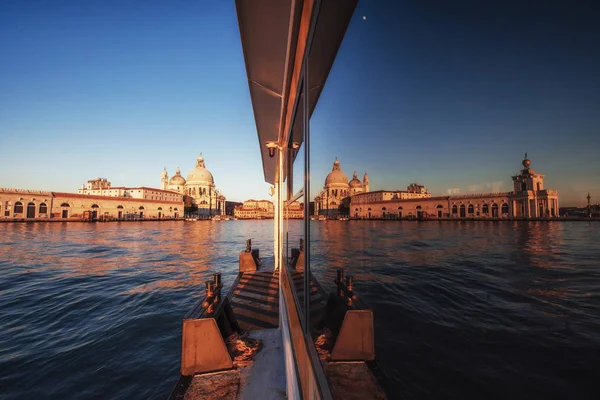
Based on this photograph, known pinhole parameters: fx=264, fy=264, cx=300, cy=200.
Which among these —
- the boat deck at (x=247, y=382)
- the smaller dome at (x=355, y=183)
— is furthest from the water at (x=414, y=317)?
the boat deck at (x=247, y=382)

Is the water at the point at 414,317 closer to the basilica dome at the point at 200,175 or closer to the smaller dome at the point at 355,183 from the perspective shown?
the smaller dome at the point at 355,183

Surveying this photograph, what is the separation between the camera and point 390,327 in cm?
451

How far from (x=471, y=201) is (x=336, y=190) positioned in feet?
2.01

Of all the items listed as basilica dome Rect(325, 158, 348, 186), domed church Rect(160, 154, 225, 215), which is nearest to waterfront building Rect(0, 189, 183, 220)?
domed church Rect(160, 154, 225, 215)

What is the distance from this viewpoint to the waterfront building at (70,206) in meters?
53.2

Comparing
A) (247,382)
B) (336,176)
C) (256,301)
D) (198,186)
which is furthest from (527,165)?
(198,186)

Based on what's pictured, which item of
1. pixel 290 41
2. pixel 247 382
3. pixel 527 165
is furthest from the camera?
pixel 247 382

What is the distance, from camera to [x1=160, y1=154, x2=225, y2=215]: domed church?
331 feet

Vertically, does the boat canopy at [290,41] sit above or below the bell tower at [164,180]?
below

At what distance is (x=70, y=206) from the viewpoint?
61.1 metres

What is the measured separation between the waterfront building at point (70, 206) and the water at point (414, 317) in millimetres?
63069

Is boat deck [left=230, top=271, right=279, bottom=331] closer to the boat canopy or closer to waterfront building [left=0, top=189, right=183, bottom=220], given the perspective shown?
the boat canopy

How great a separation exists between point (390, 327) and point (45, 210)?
78.7 metres

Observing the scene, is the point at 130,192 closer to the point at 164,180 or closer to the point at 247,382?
the point at 164,180
